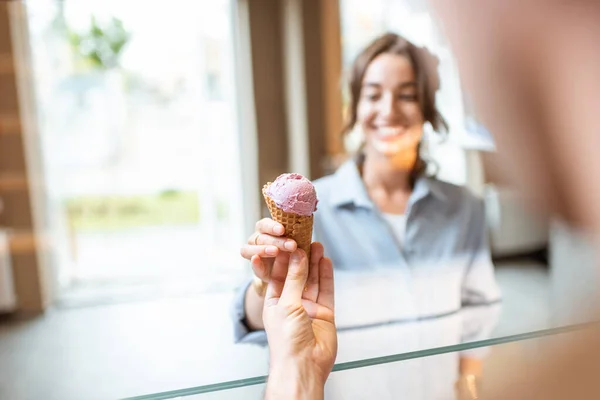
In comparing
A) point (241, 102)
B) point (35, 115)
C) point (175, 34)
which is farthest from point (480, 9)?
point (35, 115)

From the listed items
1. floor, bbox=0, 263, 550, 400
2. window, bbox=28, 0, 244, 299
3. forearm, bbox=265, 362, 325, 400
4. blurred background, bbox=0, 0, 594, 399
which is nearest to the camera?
forearm, bbox=265, 362, 325, 400

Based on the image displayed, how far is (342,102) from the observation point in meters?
0.66

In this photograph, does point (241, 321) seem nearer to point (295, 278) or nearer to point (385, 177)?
point (295, 278)

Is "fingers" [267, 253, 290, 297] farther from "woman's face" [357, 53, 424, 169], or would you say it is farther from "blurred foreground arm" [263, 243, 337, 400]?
"woman's face" [357, 53, 424, 169]

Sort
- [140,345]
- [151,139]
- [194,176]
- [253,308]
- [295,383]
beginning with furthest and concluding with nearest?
1. [151,139]
2. [194,176]
3. [140,345]
4. [253,308]
5. [295,383]

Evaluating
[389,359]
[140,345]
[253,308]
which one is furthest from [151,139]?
[389,359]

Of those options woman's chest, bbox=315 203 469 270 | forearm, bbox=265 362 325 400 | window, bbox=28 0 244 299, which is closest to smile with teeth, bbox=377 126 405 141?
woman's chest, bbox=315 203 469 270

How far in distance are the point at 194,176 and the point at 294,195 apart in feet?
1.71

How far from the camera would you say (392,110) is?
594 millimetres

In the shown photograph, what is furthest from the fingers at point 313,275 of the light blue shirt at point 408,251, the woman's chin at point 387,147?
the woman's chin at point 387,147

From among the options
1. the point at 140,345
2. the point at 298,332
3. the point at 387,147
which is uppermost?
the point at 387,147

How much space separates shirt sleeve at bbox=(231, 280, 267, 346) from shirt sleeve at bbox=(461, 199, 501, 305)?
305 mm

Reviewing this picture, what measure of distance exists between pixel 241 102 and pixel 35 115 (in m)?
0.70

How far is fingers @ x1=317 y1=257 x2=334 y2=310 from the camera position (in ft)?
1.26
